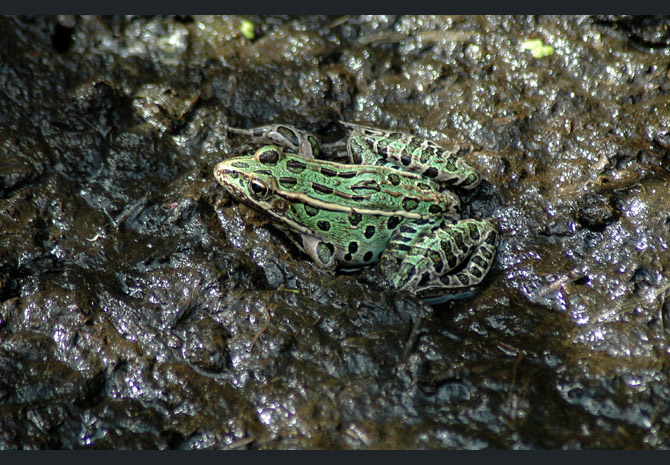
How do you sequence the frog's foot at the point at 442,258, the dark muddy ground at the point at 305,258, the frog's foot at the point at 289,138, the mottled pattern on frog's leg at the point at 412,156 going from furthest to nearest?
the frog's foot at the point at 289,138 → the mottled pattern on frog's leg at the point at 412,156 → the frog's foot at the point at 442,258 → the dark muddy ground at the point at 305,258

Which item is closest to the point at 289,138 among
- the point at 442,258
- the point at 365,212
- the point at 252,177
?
the point at 252,177

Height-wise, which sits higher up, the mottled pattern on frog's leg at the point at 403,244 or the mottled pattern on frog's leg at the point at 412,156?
the mottled pattern on frog's leg at the point at 412,156

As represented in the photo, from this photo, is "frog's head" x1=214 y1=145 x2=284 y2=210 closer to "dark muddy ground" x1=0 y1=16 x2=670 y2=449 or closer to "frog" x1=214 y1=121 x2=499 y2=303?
"frog" x1=214 y1=121 x2=499 y2=303

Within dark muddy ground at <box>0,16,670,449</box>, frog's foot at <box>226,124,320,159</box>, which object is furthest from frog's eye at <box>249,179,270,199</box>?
frog's foot at <box>226,124,320,159</box>

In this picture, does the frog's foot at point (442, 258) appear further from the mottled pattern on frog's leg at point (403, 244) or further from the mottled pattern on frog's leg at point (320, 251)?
the mottled pattern on frog's leg at point (320, 251)

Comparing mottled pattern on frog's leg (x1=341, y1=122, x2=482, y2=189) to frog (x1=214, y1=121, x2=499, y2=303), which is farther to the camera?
mottled pattern on frog's leg (x1=341, y1=122, x2=482, y2=189)

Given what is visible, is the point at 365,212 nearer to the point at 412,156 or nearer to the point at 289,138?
the point at 412,156

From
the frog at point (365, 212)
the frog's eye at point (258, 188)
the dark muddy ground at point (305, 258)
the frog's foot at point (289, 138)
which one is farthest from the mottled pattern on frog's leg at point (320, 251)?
the frog's foot at point (289, 138)
